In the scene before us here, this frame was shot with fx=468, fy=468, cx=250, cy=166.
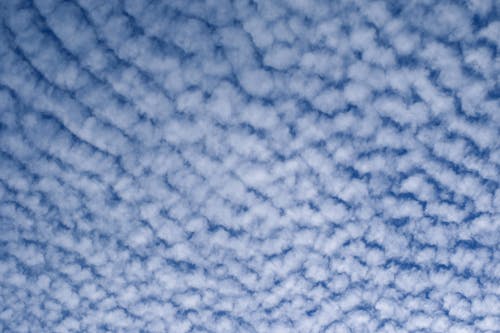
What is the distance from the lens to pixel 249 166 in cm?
37

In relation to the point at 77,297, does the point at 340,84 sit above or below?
above

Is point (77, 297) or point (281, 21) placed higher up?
point (281, 21)

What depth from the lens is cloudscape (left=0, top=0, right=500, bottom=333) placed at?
34 cm

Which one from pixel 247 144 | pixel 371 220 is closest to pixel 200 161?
pixel 247 144

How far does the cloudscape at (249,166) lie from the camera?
1.11 feet

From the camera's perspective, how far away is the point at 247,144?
14.2 inches

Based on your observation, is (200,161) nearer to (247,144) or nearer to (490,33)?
(247,144)

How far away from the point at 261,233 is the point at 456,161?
163 millimetres

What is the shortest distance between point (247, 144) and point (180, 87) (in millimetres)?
66

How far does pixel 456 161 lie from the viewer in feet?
1.19

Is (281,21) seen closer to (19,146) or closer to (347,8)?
(347,8)

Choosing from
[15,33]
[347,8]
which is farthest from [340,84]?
[15,33]

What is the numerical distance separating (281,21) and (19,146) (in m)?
0.22

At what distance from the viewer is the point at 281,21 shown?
13.4 inches
